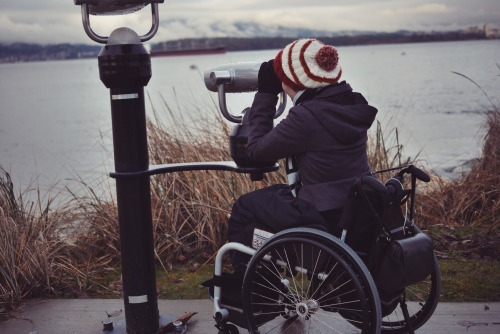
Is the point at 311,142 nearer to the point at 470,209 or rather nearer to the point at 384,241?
the point at 384,241

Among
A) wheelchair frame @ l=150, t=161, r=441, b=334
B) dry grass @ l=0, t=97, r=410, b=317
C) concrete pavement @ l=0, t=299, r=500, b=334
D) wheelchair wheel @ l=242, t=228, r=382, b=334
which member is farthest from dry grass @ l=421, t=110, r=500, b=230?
wheelchair wheel @ l=242, t=228, r=382, b=334

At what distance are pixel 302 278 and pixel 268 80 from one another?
88cm

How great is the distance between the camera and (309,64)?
2869mm

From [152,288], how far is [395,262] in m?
1.25

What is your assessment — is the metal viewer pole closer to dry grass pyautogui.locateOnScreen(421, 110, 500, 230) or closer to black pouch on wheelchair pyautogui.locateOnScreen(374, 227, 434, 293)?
black pouch on wheelchair pyautogui.locateOnScreen(374, 227, 434, 293)

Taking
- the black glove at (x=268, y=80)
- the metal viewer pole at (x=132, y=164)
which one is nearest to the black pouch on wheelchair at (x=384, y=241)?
the black glove at (x=268, y=80)

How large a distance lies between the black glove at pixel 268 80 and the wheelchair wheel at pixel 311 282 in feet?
2.20

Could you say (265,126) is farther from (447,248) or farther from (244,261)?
(447,248)

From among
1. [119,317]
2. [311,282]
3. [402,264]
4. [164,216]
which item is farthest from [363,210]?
[164,216]

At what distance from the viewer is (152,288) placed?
131 inches

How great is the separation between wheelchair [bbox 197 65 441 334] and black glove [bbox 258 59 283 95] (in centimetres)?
10

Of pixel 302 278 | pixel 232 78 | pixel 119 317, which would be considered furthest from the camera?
pixel 119 317

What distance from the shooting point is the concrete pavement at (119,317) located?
341cm

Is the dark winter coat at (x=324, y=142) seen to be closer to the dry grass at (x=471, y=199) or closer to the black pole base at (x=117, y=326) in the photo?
the black pole base at (x=117, y=326)
